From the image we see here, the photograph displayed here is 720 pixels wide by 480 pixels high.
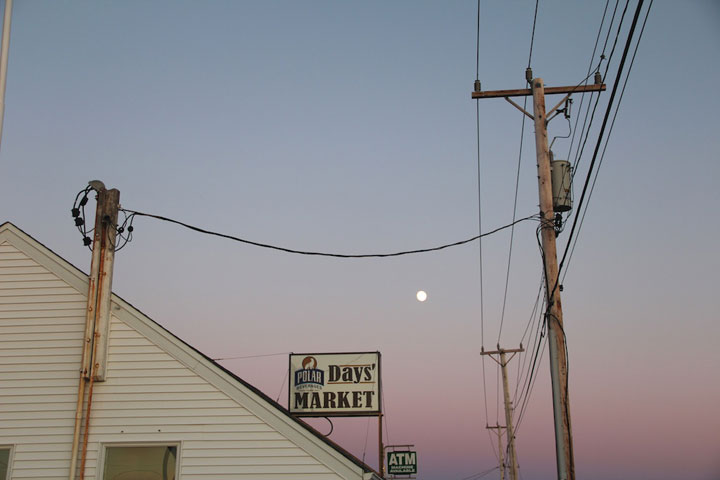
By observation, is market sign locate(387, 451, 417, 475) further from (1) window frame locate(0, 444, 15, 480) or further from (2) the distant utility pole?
(1) window frame locate(0, 444, 15, 480)

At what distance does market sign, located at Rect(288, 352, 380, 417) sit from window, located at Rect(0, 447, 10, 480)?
358 inches

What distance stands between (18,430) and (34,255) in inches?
129

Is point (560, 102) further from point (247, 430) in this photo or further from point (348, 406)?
point (348, 406)

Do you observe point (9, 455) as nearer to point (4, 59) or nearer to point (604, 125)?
point (4, 59)

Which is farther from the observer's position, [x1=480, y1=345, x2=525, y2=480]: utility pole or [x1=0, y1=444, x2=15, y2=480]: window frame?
[x1=480, y1=345, x2=525, y2=480]: utility pole

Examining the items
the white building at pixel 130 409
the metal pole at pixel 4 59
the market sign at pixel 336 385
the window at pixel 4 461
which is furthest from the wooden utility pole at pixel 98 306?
the market sign at pixel 336 385

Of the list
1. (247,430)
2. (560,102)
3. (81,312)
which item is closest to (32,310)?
(81,312)

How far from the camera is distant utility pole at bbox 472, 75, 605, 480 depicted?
12782mm

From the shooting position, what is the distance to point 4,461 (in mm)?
13195

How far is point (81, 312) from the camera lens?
45.2 feet

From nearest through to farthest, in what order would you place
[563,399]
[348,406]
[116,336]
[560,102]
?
[563,399] < [116,336] < [560,102] < [348,406]

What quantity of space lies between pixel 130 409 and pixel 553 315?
26.2 ft

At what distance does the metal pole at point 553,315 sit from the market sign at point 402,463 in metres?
31.9

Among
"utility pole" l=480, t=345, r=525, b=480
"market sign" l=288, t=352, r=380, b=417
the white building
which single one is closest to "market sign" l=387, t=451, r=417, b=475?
"utility pole" l=480, t=345, r=525, b=480
